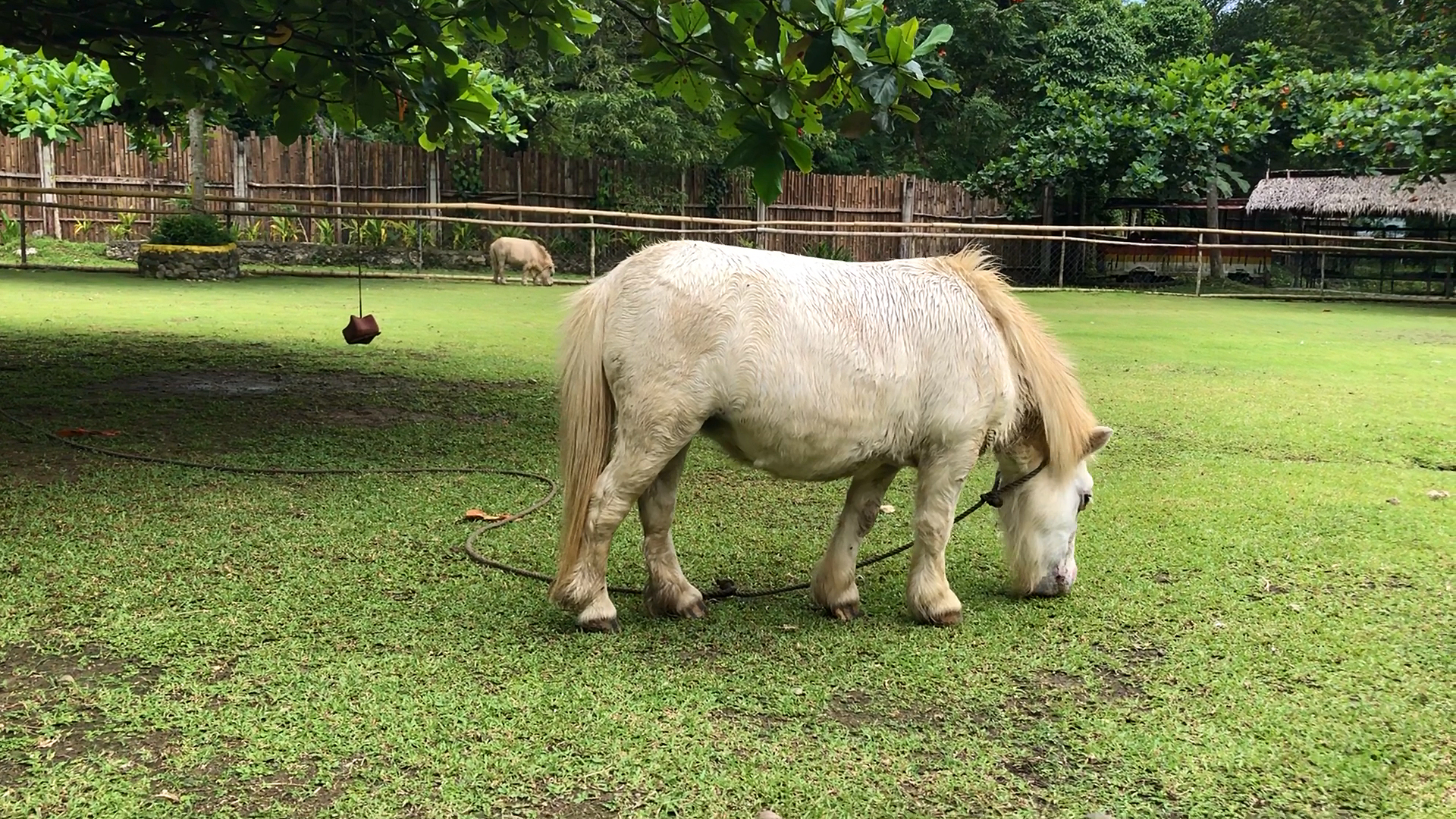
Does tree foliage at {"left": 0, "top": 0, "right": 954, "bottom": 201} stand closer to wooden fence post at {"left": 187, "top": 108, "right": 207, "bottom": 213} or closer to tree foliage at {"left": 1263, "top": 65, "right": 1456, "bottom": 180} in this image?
wooden fence post at {"left": 187, "top": 108, "right": 207, "bottom": 213}

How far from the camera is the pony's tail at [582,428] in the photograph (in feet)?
10.2

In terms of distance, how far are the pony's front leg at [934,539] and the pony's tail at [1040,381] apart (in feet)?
1.11

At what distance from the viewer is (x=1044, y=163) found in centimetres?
2264

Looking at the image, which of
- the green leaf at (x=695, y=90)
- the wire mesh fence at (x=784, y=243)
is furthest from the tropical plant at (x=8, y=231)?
the green leaf at (x=695, y=90)

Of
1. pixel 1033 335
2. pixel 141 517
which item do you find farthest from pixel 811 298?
pixel 141 517

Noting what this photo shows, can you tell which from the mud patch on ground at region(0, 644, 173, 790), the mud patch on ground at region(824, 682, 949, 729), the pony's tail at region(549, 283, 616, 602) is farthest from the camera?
the pony's tail at region(549, 283, 616, 602)

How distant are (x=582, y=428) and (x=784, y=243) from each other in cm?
2046

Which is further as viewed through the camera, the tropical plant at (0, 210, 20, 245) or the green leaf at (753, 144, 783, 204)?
the tropical plant at (0, 210, 20, 245)

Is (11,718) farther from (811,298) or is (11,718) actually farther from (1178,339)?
(1178,339)

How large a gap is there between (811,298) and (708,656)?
114 centimetres

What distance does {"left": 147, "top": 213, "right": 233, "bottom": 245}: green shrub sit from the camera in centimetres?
1552

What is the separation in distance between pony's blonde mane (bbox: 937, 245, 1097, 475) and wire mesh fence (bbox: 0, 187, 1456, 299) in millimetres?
13016

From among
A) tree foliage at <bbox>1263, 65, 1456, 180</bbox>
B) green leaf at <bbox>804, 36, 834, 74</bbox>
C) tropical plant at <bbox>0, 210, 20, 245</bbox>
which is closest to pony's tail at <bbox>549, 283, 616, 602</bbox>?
green leaf at <bbox>804, 36, 834, 74</bbox>

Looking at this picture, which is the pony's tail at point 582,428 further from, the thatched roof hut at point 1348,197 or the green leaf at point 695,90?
the thatched roof hut at point 1348,197
